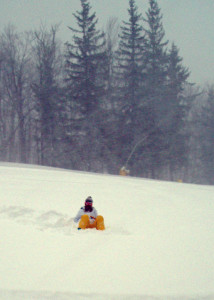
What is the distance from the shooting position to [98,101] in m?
27.8

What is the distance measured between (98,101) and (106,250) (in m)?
23.6

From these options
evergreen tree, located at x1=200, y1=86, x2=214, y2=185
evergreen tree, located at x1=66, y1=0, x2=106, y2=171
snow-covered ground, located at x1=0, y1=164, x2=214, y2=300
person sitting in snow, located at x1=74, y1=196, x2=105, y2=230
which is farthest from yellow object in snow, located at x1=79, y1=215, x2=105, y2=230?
evergreen tree, located at x1=200, y1=86, x2=214, y2=185

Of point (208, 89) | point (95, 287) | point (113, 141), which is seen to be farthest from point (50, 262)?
point (208, 89)

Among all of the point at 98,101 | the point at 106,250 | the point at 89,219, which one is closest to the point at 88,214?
the point at 89,219

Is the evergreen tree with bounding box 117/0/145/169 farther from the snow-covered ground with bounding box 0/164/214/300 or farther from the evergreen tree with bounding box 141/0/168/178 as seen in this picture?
the snow-covered ground with bounding box 0/164/214/300

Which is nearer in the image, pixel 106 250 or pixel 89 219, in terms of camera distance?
pixel 106 250

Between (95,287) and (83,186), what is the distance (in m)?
7.08

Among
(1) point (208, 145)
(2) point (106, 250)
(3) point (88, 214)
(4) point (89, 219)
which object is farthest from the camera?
(1) point (208, 145)

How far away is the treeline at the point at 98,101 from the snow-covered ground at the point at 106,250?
62.2 ft

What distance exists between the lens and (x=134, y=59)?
29.6 meters

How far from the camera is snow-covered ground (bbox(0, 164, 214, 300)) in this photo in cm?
373

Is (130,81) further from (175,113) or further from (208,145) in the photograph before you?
(208,145)

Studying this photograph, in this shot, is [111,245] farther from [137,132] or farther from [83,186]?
[137,132]

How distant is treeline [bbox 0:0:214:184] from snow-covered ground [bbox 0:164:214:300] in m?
19.0
